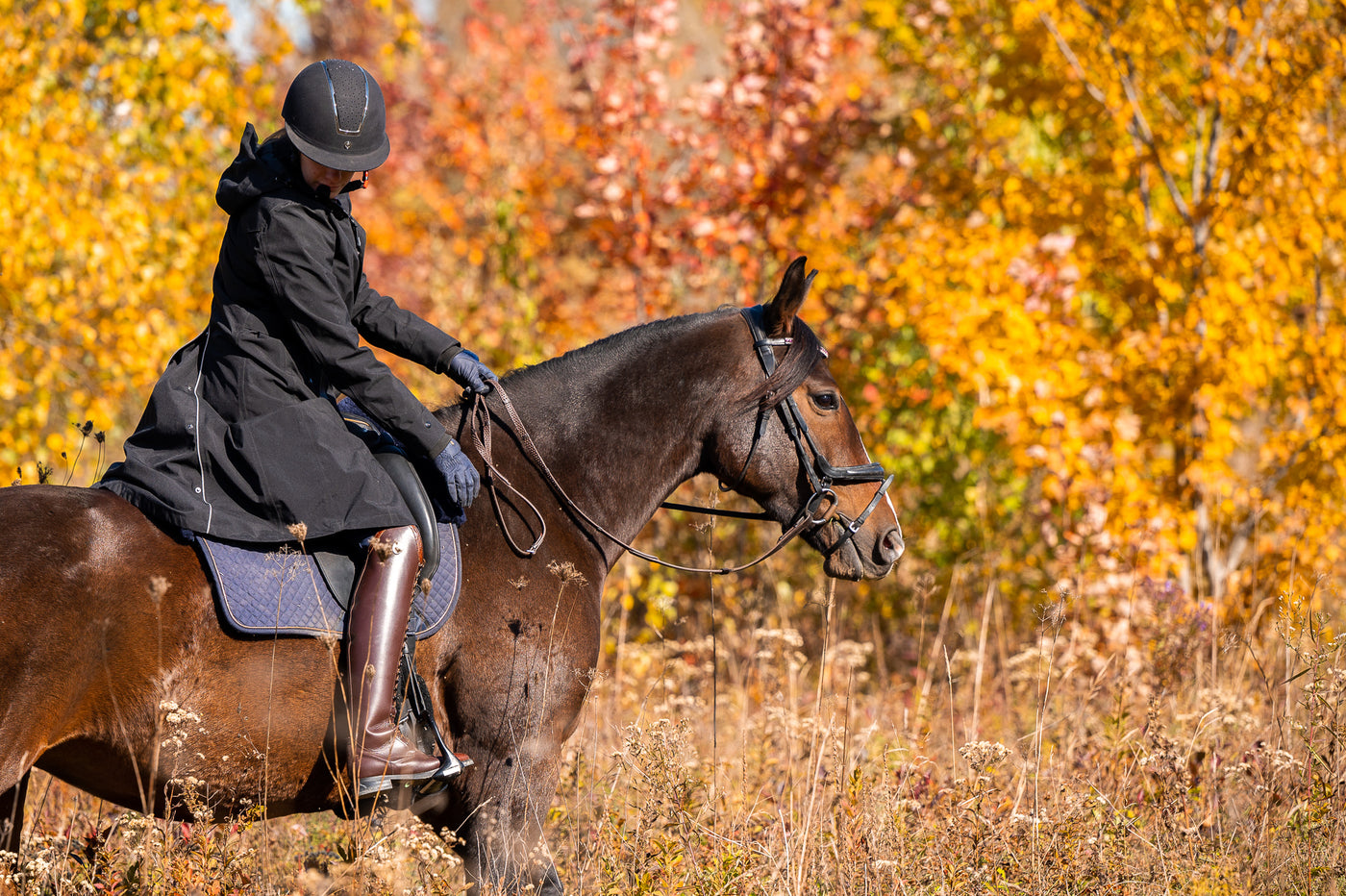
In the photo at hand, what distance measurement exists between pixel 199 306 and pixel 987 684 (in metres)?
6.34

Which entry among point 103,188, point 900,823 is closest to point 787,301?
point 900,823

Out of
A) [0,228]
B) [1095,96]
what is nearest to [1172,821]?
[1095,96]

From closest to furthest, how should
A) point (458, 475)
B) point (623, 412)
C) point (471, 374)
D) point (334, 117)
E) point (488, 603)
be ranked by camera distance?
point (334, 117) < point (458, 475) < point (488, 603) < point (471, 374) < point (623, 412)

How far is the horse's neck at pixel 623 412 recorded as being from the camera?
341 cm

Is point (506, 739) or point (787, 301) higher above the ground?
point (787, 301)

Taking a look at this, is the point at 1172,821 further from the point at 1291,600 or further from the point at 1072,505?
the point at 1072,505

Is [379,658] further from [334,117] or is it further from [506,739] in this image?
[334,117]

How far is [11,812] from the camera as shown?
2904 mm

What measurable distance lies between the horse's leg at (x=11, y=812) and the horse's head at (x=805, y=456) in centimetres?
241

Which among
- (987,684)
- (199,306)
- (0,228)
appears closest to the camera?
(0,228)

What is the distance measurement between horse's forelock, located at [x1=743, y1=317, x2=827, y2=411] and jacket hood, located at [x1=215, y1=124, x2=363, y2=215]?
1487 mm

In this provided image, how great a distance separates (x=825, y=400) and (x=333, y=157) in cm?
182

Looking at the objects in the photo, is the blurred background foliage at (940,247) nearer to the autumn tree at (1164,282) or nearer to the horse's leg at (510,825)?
the autumn tree at (1164,282)

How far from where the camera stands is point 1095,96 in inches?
254
